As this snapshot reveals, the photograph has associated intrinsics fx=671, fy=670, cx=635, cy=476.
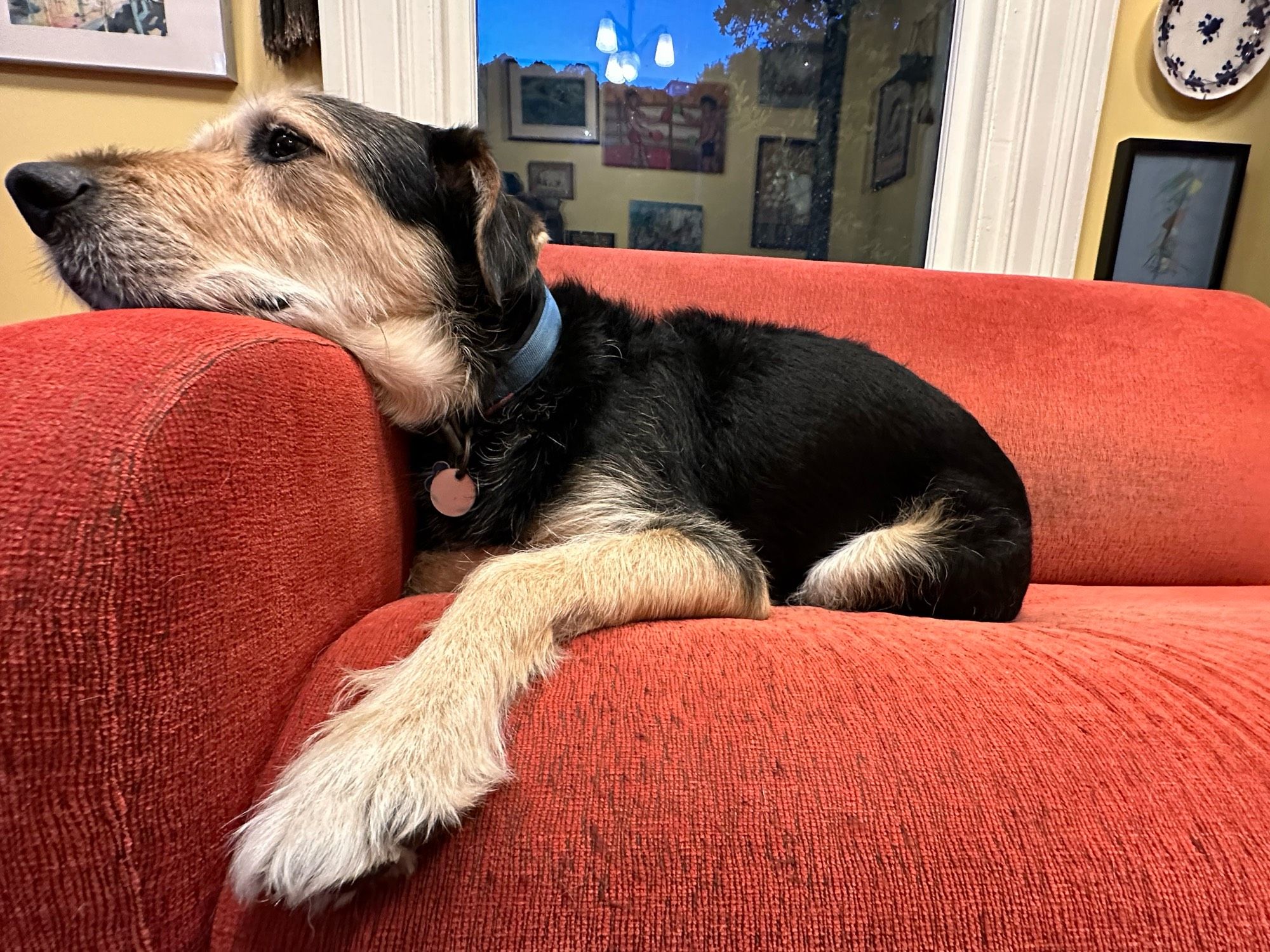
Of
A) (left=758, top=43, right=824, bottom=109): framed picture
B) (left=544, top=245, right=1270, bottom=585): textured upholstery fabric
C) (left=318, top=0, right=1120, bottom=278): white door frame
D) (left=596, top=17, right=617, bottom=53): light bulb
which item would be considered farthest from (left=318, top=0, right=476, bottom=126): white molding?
(left=758, top=43, right=824, bottom=109): framed picture

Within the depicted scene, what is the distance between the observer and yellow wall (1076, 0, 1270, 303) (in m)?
2.37

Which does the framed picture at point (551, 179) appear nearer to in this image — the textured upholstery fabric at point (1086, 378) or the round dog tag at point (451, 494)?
the textured upholstery fabric at point (1086, 378)

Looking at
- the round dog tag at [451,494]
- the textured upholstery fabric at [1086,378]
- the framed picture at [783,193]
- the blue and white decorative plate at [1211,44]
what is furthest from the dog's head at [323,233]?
the blue and white decorative plate at [1211,44]

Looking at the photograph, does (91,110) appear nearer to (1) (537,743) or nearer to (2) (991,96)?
(1) (537,743)

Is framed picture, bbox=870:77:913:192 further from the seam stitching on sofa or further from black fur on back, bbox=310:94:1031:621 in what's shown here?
the seam stitching on sofa

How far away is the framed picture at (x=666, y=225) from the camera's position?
2.70m

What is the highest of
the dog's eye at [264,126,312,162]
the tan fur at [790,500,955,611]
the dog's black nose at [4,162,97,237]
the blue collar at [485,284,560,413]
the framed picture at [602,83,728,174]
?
the framed picture at [602,83,728,174]

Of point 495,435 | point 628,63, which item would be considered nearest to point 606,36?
point 628,63

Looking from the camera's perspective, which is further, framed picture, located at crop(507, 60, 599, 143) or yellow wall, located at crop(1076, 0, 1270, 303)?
framed picture, located at crop(507, 60, 599, 143)

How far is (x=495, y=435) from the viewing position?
46.3 inches

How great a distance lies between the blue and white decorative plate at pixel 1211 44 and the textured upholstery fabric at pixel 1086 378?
1030mm

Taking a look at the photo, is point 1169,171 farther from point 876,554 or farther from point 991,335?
point 876,554

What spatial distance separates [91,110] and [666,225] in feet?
6.39

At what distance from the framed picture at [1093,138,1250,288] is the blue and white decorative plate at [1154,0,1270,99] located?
20 cm
